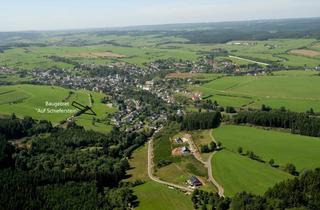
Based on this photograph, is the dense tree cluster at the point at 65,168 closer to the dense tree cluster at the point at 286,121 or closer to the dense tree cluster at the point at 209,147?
the dense tree cluster at the point at 209,147

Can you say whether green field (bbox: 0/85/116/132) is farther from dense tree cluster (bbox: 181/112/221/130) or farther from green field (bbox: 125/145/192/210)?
green field (bbox: 125/145/192/210)

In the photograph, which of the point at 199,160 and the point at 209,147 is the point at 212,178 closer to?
the point at 199,160

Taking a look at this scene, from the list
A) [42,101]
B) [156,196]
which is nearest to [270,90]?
[42,101]

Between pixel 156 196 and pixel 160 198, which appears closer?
pixel 160 198

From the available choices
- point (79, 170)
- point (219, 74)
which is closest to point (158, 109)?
point (79, 170)

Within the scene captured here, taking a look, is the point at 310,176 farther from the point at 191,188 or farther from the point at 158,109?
the point at 158,109

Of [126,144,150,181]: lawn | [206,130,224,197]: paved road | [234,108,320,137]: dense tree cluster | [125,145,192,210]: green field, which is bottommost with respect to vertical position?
[126,144,150,181]: lawn

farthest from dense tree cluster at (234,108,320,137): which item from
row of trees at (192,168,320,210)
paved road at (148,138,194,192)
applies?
row of trees at (192,168,320,210)
